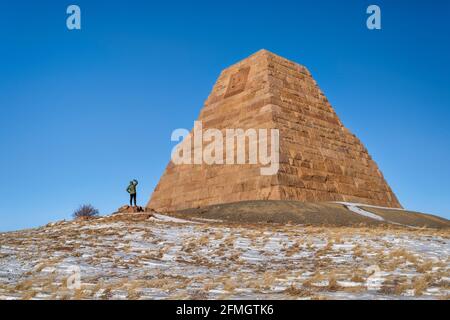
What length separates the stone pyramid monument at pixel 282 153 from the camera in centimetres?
3228

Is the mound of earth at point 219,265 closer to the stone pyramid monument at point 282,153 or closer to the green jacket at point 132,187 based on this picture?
the green jacket at point 132,187

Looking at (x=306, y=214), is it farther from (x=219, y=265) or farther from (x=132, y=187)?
(x=219, y=265)

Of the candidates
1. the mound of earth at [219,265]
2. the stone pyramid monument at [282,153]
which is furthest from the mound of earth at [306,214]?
the mound of earth at [219,265]

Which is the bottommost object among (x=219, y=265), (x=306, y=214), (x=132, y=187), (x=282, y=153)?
(x=219, y=265)

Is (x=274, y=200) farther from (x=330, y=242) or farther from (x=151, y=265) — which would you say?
(x=151, y=265)

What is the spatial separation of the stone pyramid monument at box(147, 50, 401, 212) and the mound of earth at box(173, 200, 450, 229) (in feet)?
7.54

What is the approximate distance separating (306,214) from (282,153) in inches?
276

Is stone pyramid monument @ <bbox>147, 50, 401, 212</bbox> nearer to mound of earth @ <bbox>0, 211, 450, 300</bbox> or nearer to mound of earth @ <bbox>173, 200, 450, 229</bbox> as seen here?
mound of earth @ <bbox>173, 200, 450, 229</bbox>

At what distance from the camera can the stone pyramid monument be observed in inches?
1271

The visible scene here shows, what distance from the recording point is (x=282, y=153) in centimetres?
3209

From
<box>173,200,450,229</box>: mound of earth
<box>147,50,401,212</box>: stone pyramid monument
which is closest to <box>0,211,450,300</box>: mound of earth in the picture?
<box>173,200,450,229</box>: mound of earth

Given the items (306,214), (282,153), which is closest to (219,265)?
(306,214)
